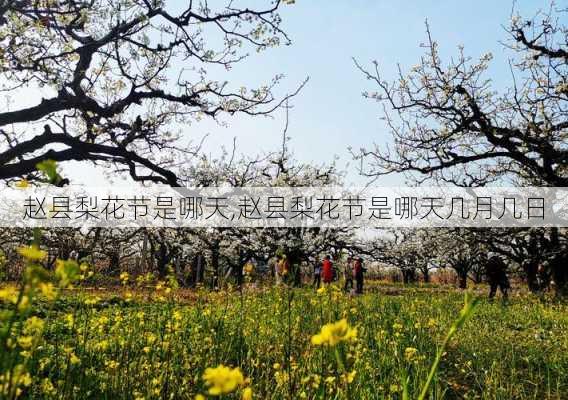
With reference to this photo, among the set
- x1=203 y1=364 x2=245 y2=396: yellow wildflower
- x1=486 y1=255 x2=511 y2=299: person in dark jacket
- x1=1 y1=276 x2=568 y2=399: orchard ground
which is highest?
x1=203 y1=364 x2=245 y2=396: yellow wildflower

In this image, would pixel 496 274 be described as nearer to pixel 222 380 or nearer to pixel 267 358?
pixel 267 358

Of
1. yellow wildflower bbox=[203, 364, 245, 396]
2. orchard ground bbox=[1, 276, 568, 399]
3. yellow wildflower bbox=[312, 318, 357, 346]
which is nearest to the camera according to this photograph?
yellow wildflower bbox=[203, 364, 245, 396]

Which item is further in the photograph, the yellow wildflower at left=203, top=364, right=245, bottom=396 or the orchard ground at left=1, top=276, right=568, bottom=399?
the orchard ground at left=1, top=276, right=568, bottom=399

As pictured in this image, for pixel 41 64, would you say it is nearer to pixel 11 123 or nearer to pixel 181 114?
pixel 11 123

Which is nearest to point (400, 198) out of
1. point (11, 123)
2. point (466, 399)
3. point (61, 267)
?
point (11, 123)

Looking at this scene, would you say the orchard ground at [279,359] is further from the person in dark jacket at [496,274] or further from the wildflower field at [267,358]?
the person in dark jacket at [496,274]

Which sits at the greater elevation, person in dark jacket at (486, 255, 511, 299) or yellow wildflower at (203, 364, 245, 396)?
yellow wildflower at (203, 364, 245, 396)

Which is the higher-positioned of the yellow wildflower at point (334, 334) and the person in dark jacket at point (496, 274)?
the yellow wildflower at point (334, 334)

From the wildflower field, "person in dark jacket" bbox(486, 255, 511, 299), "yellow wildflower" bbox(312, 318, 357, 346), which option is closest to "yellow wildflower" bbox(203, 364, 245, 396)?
the wildflower field

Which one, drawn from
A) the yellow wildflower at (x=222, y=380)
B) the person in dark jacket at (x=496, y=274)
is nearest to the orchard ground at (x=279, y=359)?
the yellow wildflower at (x=222, y=380)

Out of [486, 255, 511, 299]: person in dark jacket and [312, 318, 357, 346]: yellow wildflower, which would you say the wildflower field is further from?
[486, 255, 511, 299]: person in dark jacket

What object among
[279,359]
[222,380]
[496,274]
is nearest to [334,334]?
[222,380]

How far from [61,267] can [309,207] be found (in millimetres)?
24924

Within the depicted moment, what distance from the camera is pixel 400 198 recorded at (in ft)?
66.9
